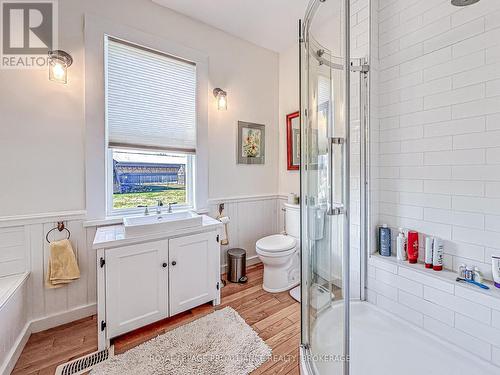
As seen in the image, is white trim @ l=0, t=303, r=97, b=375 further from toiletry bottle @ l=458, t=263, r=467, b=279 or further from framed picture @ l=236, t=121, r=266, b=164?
toiletry bottle @ l=458, t=263, r=467, b=279

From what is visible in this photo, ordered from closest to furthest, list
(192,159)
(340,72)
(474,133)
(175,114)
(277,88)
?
(340,72) → (474,133) → (175,114) → (192,159) → (277,88)

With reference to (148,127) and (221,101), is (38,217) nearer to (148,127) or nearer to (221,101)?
(148,127)

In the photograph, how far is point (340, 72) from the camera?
117 centimetres

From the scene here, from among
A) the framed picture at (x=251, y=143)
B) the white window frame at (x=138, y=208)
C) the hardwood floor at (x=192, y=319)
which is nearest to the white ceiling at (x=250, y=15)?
the framed picture at (x=251, y=143)

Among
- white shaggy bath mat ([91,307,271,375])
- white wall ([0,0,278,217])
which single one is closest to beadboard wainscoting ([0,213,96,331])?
white wall ([0,0,278,217])

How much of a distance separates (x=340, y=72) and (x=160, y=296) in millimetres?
Result: 1933

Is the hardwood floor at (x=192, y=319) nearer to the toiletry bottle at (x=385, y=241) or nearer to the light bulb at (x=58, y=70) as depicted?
the toiletry bottle at (x=385, y=241)

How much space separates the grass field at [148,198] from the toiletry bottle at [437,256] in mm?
2170

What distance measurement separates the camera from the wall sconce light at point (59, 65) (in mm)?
1647

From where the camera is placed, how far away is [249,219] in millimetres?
2836

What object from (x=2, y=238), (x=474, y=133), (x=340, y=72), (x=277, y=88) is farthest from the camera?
(x=277, y=88)

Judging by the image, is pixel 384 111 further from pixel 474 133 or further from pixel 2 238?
pixel 2 238

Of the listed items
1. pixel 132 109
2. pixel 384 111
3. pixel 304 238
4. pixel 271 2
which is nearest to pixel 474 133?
pixel 384 111

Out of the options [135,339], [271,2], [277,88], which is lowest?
[135,339]
